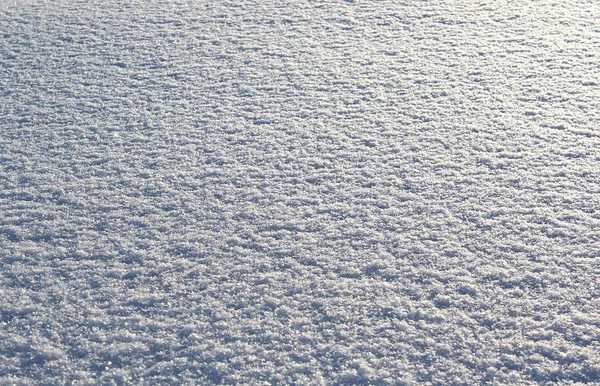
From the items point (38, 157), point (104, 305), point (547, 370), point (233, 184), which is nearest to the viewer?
point (547, 370)

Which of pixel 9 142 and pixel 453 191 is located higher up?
pixel 9 142

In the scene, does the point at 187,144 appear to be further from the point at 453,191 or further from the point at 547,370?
the point at 547,370

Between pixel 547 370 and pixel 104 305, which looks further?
pixel 104 305

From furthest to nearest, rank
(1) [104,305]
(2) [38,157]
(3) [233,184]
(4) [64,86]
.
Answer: (4) [64,86] → (2) [38,157] → (3) [233,184] → (1) [104,305]

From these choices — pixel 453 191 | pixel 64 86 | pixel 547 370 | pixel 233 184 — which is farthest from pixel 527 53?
pixel 64 86

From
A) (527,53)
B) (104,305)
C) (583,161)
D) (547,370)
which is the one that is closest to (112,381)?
(104,305)

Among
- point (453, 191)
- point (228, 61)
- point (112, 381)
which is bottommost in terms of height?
point (112, 381)
